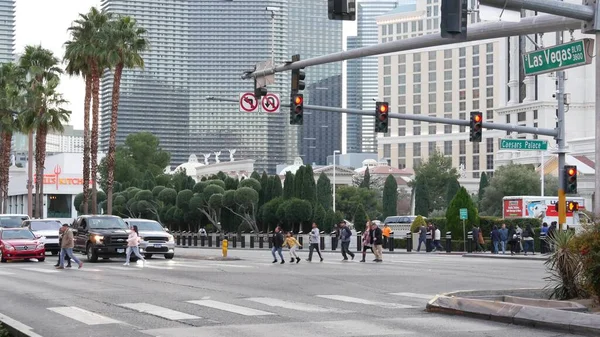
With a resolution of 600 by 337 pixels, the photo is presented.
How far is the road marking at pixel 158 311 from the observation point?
16953 millimetres

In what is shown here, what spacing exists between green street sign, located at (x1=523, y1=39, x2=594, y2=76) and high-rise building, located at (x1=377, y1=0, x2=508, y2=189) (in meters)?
153

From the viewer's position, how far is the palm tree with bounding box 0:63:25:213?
74062mm

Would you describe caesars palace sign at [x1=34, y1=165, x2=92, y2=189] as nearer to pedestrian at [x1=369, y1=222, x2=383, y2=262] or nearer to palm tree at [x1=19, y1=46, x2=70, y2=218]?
palm tree at [x1=19, y1=46, x2=70, y2=218]

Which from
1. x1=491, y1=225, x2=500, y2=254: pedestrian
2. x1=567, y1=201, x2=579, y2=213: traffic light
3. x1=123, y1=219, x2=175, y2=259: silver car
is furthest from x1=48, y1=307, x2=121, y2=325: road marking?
x1=491, y1=225, x2=500, y2=254: pedestrian

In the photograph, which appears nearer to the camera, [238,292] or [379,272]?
[238,292]

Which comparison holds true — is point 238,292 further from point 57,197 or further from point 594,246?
point 57,197

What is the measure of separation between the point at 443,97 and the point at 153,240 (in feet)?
507

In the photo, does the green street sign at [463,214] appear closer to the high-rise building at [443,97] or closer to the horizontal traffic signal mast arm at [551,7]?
the horizontal traffic signal mast arm at [551,7]

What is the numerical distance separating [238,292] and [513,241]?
31950 millimetres

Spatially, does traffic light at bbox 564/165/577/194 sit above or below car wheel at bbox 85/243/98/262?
above

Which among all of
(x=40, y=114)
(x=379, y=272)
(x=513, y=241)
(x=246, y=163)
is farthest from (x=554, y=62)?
(x=246, y=163)

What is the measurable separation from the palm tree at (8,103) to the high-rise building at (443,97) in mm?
104148

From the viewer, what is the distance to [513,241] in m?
51.6

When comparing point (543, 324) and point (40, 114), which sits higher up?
point (40, 114)
